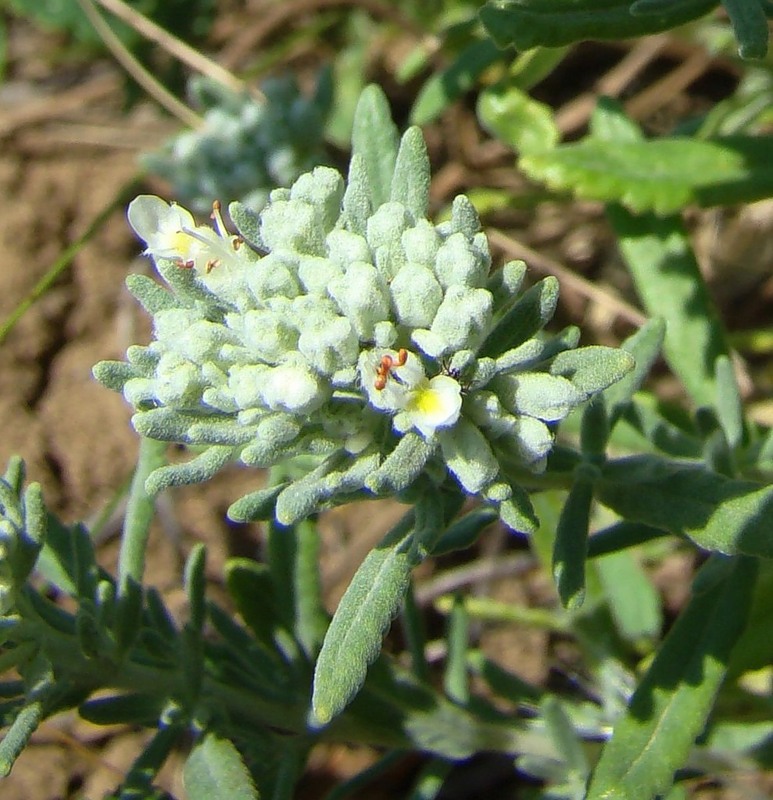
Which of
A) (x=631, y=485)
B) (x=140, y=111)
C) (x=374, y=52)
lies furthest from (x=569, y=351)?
(x=140, y=111)

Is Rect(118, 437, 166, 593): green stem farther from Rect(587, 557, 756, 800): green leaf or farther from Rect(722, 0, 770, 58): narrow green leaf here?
Rect(722, 0, 770, 58): narrow green leaf

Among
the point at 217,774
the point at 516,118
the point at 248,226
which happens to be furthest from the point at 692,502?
the point at 516,118

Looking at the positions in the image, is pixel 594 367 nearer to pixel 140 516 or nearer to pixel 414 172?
pixel 414 172

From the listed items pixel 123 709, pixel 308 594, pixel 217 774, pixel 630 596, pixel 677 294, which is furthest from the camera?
pixel 630 596

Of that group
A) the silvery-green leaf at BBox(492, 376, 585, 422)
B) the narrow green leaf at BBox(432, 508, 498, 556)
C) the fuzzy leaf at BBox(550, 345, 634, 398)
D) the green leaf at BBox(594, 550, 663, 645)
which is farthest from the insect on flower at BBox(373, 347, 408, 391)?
the green leaf at BBox(594, 550, 663, 645)

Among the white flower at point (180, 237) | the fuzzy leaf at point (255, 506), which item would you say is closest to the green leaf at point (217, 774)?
the fuzzy leaf at point (255, 506)
